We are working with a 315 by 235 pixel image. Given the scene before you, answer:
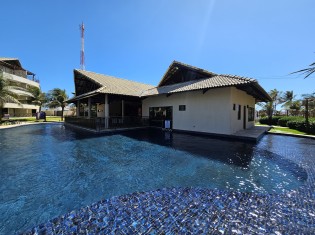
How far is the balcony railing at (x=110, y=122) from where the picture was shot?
1449cm

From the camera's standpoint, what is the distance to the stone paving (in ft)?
8.98

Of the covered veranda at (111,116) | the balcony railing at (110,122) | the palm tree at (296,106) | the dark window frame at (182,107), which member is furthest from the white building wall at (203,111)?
the palm tree at (296,106)

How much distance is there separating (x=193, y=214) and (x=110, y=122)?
13628 millimetres

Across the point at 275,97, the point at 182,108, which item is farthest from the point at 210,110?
the point at 275,97

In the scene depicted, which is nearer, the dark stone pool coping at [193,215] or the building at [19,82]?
the dark stone pool coping at [193,215]

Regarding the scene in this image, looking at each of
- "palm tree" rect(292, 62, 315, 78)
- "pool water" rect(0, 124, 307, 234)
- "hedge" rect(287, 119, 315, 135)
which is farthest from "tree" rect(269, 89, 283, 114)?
"palm tree" rect(292, 62, 315, 78)

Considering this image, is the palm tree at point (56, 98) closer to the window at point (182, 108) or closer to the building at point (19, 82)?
the building at point (19, 82)

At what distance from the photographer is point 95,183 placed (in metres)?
4.50

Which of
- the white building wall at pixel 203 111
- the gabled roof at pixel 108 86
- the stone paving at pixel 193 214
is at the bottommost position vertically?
the stone paving at pixel 193 214

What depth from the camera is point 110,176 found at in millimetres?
4992

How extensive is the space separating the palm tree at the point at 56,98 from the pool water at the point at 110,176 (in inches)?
1184

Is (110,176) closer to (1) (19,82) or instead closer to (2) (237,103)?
(2) (237,103)

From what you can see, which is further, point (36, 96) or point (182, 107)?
point (36, 96)

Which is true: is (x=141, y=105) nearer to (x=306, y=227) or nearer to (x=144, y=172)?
(x=144, y=172)
